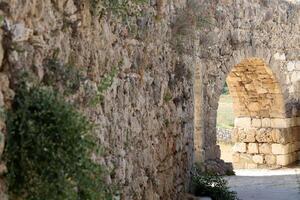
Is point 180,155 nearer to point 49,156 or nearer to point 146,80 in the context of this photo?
point 146,80

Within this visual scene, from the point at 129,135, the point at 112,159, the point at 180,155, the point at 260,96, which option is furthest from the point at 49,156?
the point at 260,96

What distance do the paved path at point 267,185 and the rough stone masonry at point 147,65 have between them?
692 millimetres

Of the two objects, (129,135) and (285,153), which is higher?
(129,135)

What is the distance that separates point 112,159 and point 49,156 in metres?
1.46

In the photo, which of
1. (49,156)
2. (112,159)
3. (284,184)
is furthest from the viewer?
(284,184)

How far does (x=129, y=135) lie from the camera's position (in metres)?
4.55

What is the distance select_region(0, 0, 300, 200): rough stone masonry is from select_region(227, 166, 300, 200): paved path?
692 millimetres

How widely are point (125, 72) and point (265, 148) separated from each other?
9.06m

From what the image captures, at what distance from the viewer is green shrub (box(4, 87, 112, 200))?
267 centimetres

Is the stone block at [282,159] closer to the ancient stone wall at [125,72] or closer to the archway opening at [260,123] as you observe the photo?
the archway opening at [260,123]

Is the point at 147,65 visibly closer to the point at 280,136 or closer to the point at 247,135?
the point at 280,136

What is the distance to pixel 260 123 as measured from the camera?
1309cm

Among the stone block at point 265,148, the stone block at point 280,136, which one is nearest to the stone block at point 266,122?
the stone block at point 280,136

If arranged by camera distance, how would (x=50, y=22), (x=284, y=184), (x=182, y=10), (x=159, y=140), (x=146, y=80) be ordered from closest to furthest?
(x=50, y=22)
(x=146, y=80)
(x=159, y=140)
(x=182, y=10)
(x=284, y=184)
